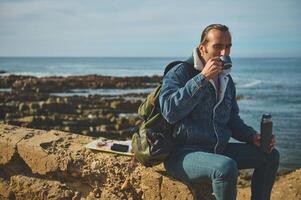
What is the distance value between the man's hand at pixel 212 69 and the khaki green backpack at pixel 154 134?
1.28ft

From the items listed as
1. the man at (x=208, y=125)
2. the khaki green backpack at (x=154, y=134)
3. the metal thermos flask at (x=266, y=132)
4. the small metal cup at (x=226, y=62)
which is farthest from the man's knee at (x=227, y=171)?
the small metal cup at (x=226, y=62)

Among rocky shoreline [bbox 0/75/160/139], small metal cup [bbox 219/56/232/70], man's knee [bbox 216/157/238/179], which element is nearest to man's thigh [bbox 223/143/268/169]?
man's knee [bbox 216/157/238/179]

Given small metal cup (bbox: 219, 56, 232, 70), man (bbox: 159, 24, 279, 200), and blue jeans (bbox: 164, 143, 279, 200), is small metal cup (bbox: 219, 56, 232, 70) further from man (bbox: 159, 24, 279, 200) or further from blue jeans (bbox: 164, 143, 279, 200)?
blue jeans (bbox: 164, 143, 279, 200)

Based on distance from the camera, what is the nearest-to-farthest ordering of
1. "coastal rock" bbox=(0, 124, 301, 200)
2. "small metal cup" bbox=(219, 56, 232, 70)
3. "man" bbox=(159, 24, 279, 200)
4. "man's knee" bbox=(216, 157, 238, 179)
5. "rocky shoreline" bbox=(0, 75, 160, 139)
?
"man's knee" bbox=(216, 157, 238, 179) → "man" bbox=(159, 24, 279, 200) → "small metal cup" bbox=(219, 56, 232, 70) → "coastal rock" bbox=(0, 124, 301, 200) → "rocky shoreline" bbox=(0, 75, 160, 139)

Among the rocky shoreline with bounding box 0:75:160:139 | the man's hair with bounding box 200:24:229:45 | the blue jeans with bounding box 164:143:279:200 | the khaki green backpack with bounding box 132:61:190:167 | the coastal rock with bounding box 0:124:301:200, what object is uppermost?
the man's hair with bounding box 200:24:229:45

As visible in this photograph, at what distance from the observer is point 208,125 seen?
3318 mm

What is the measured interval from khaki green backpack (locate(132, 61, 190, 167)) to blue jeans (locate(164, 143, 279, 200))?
129 millimetres

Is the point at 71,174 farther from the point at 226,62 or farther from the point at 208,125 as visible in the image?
the point at 226,62

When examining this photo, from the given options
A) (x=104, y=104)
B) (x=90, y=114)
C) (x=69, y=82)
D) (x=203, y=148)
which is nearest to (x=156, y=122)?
(x=203, y=148)

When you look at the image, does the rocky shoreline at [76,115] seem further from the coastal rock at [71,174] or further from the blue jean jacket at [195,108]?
the blue jean jacket at [195,108]

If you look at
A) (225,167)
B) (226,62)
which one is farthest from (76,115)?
(225,167)

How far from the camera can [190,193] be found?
345 cm

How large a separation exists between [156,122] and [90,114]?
15.4 m

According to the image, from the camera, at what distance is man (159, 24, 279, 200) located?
310cm
